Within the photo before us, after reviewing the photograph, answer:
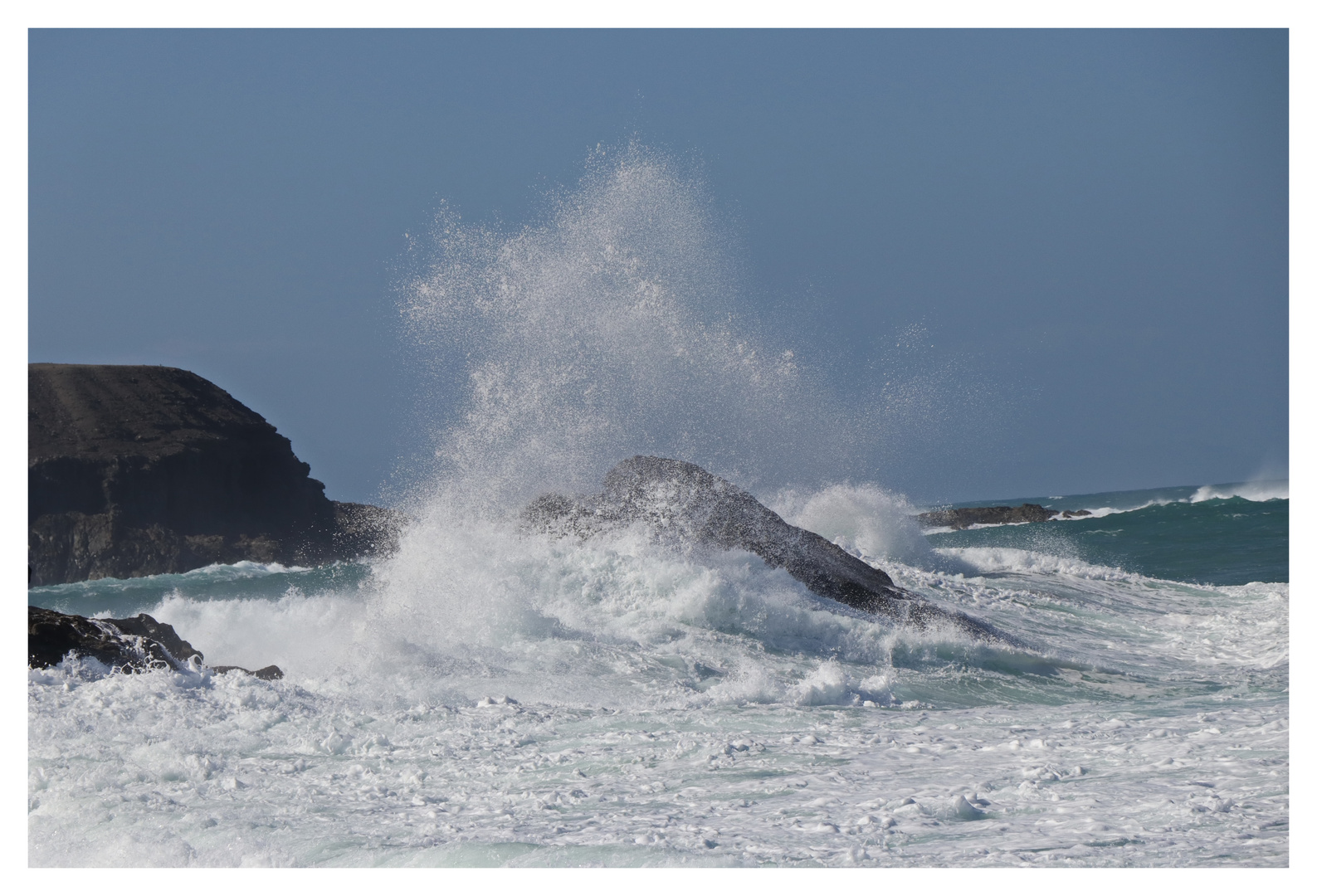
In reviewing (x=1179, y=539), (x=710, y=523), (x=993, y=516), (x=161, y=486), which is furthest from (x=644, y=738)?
(x=993, y=516)

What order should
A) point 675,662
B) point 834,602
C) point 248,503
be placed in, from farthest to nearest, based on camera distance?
point 248,503
point 834,602
point 675,662

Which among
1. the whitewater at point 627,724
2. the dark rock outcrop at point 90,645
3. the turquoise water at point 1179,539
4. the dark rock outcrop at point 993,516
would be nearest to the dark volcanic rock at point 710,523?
the whitewater at point 627,724

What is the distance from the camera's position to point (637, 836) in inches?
176

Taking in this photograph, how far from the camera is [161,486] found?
107 feet

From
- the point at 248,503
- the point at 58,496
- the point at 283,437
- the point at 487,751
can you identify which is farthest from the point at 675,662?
the point at 283,437

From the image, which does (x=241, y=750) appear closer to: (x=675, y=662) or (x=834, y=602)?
(x=675, y=662)

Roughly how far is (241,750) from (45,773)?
3.35 ft

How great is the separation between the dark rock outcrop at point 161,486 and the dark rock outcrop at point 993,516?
24955mm

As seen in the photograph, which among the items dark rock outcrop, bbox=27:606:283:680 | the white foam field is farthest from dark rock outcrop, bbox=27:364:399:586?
dark rock outcrop, bbox=27:606:283:680

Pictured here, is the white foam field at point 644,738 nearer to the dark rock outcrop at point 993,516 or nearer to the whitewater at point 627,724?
the whitewater at point 627,724

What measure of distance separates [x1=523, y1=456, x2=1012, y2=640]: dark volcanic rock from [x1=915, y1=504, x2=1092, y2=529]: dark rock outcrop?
101ft

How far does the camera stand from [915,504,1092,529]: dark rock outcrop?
138 feet

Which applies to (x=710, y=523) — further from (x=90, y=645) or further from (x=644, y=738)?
(x=90, y=645)

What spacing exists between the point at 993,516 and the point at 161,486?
3512cm
